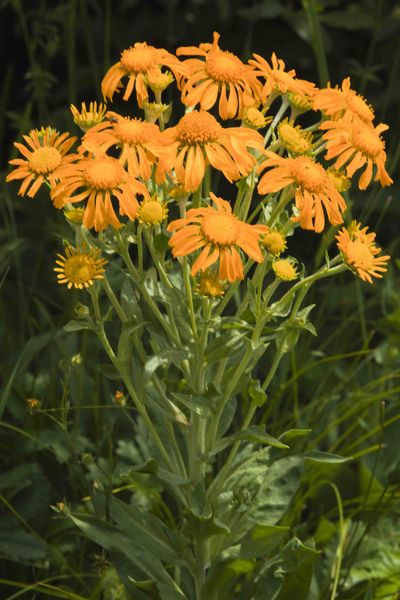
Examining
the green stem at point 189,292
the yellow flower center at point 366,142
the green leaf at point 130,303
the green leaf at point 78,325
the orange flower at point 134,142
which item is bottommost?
the green leaf at point 130,303

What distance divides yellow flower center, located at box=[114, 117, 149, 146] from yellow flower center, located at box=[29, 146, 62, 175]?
0.27ft

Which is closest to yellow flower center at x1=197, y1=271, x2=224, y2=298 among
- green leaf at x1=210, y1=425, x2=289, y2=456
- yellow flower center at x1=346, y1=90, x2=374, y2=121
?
green leaf at x1=210, y1=425, x2=289, y2=456

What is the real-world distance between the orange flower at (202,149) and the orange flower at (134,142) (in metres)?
0.02

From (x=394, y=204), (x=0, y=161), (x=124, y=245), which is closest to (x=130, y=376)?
(x=124, y=245)

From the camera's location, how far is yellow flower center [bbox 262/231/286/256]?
119 cm

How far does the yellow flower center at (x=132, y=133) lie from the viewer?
1.15 metres

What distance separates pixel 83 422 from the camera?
191 cm

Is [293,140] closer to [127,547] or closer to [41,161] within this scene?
[41,161]

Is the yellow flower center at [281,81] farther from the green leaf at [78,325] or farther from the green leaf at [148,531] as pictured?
the green leaf at [148,531]

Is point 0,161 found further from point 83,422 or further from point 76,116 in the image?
point 76,116

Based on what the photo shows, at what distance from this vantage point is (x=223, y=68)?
48.1 inches

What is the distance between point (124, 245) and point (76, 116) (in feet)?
0.60

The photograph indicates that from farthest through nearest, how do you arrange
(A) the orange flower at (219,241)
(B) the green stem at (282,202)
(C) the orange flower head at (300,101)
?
(C) the orange flower head at (300,101) < (B) the green stem at (282,202) < (A) the orange flower at (219,241)

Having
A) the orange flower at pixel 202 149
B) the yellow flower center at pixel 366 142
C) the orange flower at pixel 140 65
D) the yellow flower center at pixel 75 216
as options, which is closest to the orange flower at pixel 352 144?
the yellow flower center at pixel 366 142
